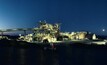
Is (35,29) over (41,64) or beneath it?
over

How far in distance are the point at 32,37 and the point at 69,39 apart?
65.9 ft

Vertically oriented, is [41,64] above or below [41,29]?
below

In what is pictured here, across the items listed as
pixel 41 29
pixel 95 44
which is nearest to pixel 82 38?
pixel 41 29

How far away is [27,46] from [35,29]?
128ft

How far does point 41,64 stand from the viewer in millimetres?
77375

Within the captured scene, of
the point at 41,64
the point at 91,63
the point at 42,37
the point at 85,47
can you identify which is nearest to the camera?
the point at 41,64

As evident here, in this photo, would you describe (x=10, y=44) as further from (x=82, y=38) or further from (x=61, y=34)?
(x=82, y=38)

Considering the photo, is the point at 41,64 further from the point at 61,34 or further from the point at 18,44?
the point at 61,34

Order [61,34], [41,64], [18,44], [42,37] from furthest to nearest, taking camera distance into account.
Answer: [61,34] → [42,37] → [18,44] → [41,64]

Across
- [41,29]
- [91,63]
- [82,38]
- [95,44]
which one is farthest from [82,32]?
[91,63]

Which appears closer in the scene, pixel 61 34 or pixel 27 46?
pixel 27 46

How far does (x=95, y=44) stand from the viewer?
15300 centimetres

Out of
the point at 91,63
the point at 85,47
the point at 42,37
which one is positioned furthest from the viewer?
the point at 42,37

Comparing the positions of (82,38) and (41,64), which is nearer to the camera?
(41,64)
